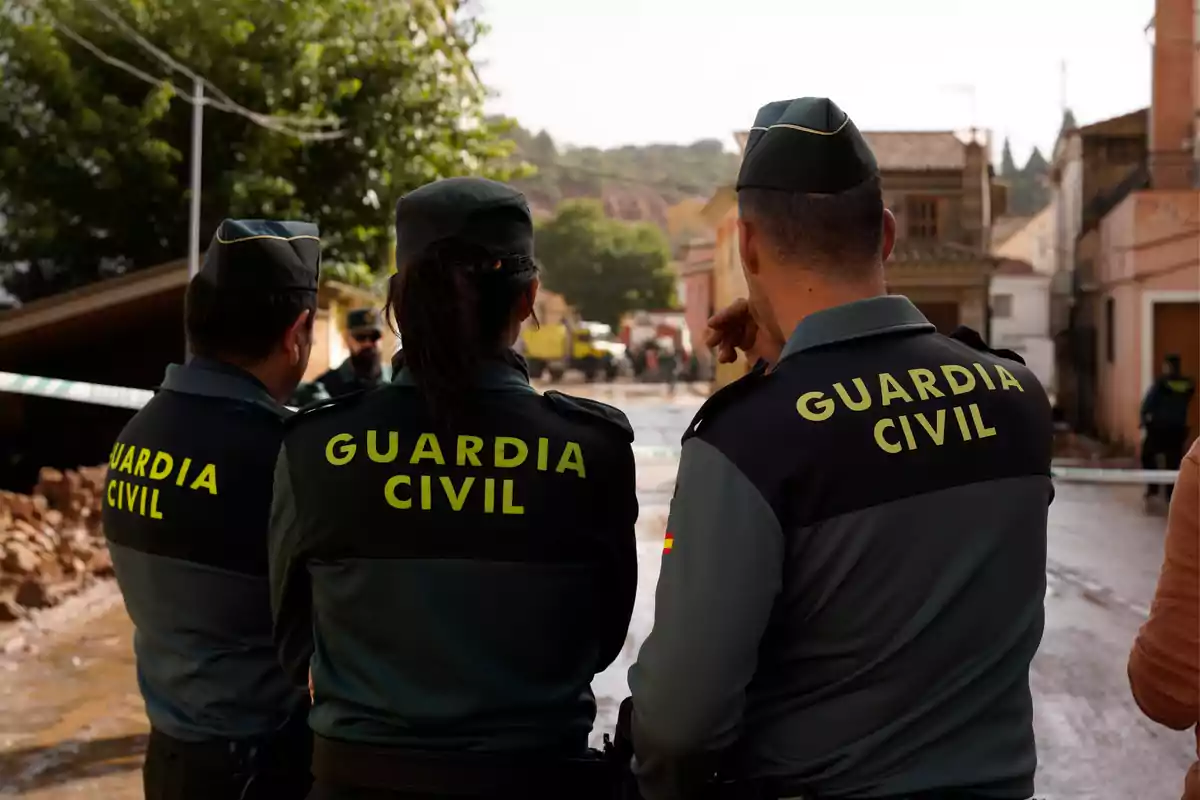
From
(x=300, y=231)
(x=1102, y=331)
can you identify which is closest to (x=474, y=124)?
(x=1102, y=331)

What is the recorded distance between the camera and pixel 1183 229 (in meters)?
21.5

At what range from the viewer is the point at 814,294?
199 cm

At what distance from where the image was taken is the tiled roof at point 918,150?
116 ft

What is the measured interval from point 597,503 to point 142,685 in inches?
43.2

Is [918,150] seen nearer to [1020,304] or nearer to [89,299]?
[1020,304]

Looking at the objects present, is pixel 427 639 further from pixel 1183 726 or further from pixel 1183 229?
pixel 1183 229

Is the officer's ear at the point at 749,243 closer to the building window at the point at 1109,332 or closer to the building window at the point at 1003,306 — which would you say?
the building window at the point at 1109,332

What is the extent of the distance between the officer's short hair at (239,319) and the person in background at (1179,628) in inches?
65.1

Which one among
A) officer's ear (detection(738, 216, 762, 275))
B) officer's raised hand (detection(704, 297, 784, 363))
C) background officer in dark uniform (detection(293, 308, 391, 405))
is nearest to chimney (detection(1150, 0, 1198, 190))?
background officer in dark uniform (detection(293, 308, 391, 405))

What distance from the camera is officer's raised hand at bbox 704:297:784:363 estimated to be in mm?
2377

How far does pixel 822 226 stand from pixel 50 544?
834 centimetres

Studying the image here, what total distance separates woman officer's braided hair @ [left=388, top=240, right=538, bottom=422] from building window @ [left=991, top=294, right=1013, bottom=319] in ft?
157

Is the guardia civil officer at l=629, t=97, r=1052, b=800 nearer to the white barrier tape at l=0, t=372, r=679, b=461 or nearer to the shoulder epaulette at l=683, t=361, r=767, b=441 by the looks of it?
the shoulder epaulette at l=683, t=361, r=767, b=441

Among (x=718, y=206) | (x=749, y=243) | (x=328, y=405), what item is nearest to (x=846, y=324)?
(x=749, y=243)
